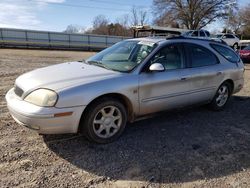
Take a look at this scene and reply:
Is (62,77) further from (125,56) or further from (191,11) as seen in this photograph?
(191,11)

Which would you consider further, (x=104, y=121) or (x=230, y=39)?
(x=230, y=39)

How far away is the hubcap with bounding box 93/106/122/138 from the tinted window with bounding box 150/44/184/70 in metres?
1.05

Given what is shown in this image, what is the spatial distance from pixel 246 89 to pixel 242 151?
15.7ft

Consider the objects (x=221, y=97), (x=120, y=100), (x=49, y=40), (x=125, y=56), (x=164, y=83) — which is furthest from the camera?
(x=49, y=40)

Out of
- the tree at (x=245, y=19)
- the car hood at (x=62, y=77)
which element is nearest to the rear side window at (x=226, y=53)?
the car hood at (x=62, y=77)

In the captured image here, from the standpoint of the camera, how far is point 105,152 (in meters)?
3.80

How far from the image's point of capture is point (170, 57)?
477 cm

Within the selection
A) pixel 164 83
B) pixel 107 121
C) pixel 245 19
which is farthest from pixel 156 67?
pixel 245 19

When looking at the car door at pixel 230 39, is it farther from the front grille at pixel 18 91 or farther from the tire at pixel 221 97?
the front grille at pixel 18 91

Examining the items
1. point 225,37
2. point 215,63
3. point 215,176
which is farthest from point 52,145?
point 225,37

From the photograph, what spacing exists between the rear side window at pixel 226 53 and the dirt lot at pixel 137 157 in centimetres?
167

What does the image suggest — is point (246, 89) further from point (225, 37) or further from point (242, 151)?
point (225, 37)

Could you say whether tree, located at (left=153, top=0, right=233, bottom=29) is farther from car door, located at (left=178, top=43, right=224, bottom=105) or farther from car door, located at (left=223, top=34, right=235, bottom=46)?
car door, located at (left=178, top=43, right=224, bottom=105)

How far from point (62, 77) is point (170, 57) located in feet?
6.36
